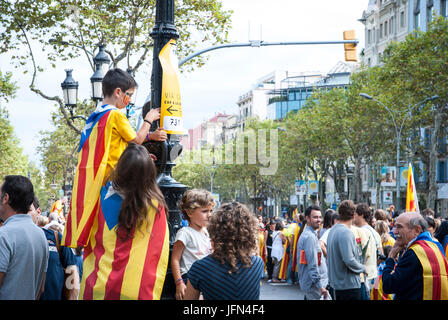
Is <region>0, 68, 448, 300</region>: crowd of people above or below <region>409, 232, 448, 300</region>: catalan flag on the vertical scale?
above

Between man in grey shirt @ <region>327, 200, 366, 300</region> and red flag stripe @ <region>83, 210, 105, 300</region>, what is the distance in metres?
5.26

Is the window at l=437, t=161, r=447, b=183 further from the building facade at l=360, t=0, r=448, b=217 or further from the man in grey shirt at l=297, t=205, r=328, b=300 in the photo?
the man in grey shirt at l=297, t=205, r=328, b=300

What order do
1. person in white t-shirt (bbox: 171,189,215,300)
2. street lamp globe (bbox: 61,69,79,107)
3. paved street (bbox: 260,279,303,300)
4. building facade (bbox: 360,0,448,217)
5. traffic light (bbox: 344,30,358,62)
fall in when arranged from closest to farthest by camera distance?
person in white t-shirt (bbox: 171,189,215,300), paved street (bbox: 260,279,303,300), street lamp globe (bbox: 61,69,79,107), traffic light (bbox: 344,30,358,62), building facade (bbox: 360,0,448,217)

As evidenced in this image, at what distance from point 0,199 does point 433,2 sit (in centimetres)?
5298

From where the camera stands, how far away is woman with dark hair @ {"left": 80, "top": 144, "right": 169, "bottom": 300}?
3.83 meters

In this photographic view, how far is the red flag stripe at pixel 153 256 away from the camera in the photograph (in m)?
3.85

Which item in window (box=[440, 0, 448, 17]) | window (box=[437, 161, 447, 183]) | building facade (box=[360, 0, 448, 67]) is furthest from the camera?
window (box=[437, 161, 447, 183])

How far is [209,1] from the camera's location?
20.1 metres

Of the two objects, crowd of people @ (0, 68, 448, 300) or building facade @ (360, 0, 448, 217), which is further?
building facade @ (360, 0, 448, 217)

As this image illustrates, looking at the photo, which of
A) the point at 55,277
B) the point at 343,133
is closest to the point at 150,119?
the point at 55,277

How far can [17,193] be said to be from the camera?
14.9 ft

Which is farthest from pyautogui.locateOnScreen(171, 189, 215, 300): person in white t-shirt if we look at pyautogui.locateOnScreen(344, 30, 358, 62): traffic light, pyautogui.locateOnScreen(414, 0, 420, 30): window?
pyautogui.locateOnScreen(414, 0, 420, 30): window

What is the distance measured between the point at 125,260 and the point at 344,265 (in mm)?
5471
